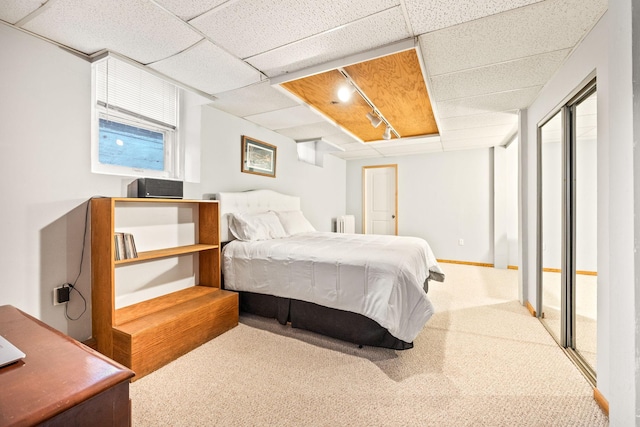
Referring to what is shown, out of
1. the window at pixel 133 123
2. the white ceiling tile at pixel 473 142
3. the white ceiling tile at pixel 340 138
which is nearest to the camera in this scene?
the window at pixel 133 123

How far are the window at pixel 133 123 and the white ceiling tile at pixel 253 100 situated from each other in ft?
1.61

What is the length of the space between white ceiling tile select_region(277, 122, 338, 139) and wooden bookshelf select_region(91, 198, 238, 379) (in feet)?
6.90

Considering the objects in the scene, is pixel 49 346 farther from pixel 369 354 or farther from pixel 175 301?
pixel 369 354

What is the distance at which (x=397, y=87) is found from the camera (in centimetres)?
275

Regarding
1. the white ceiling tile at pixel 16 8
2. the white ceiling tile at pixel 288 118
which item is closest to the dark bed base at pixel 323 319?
the white ceiling tile at pixel 288 118

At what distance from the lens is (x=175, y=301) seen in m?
2.49

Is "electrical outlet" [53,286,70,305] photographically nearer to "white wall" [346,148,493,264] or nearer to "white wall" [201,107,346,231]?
"white wall" [201,107,346,231]

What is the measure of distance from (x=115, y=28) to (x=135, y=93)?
0.83 metres

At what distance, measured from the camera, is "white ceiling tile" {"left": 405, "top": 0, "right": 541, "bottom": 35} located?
160 cm

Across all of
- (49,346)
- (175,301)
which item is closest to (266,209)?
(175,301)

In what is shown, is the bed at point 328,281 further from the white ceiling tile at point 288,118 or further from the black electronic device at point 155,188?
the white ceiling tile at point 288,118

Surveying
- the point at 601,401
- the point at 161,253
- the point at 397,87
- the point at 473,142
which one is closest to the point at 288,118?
the point at 397,87

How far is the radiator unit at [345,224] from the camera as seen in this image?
19.6 ft

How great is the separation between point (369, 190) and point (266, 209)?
3.27 metres
